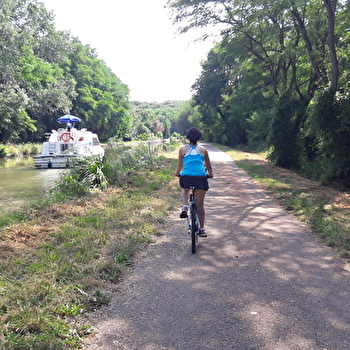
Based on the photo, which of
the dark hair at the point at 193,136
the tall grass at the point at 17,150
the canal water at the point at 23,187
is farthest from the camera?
the tall grass at the point at 17,150

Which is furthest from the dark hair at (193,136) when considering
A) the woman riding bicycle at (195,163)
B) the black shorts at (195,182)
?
the black shorts at (195,182)

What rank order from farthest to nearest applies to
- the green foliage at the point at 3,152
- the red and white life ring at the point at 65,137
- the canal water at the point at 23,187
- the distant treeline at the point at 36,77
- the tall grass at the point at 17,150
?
the tall grass at the point at 17,150
the green foliage at the point at 3,152
the distant treeline at the point at 36,77
the red and white life ring at the point at 65,137
the canal water at the point at 23,187

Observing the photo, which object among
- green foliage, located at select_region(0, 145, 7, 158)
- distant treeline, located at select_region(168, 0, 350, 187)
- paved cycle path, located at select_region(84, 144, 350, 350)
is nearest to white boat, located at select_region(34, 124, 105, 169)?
green foliage, located at select_region(0, 145, 7, 158)

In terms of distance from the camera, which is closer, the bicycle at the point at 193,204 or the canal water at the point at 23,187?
the bicycle at the point at 193,204

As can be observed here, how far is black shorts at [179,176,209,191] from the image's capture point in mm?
5297

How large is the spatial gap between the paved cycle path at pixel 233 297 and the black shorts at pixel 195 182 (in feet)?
3.42

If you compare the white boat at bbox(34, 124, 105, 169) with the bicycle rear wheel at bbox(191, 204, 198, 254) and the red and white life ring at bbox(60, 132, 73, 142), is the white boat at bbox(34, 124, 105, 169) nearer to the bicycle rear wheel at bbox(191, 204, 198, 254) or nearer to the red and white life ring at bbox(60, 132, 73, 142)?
the red and white life ring at bbox(60, 132, 73, 142)

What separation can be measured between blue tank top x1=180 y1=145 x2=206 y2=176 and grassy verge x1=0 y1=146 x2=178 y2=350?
4.80 feet

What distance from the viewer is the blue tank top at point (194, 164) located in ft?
17.4

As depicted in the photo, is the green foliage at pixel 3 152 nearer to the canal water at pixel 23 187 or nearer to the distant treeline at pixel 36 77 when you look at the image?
the distant treeline at pixel 36 77

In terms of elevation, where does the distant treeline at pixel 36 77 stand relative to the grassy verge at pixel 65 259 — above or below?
above

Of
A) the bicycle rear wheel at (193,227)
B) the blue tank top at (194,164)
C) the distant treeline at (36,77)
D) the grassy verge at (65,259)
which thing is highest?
the distant treeline at (36,77)

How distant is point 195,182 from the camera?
5305mm

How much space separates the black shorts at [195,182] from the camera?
5297 millimetres
